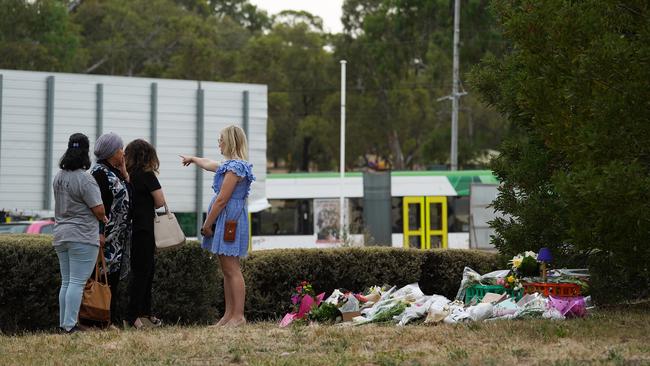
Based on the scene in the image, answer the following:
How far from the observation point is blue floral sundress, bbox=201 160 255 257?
9125 millimetres

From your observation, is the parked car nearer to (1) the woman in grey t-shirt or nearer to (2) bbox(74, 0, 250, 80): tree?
(1) the woman in grey t-shirt

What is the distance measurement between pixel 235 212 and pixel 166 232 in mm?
639

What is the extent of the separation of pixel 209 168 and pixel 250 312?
2.15m

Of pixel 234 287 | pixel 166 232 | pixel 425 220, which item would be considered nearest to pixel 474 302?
pixel 234 287

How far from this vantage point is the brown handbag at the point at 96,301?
28.6 ft

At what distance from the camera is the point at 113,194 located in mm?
9000

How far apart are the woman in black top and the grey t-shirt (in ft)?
1.84

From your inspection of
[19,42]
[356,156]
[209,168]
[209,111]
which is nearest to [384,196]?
[209,111]

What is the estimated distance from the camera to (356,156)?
58438 millimetres

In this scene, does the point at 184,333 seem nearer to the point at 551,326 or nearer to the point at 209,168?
the point at 209,168

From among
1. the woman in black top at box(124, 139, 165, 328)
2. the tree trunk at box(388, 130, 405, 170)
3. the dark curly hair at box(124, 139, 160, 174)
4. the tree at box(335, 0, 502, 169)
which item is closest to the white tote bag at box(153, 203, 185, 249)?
the woman in black top at box(124, 139, 165, 328)

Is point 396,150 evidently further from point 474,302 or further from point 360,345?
point 360,345

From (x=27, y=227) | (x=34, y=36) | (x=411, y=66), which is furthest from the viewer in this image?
(x=411, y=66)

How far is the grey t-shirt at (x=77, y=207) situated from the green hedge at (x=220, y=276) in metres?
0.87
